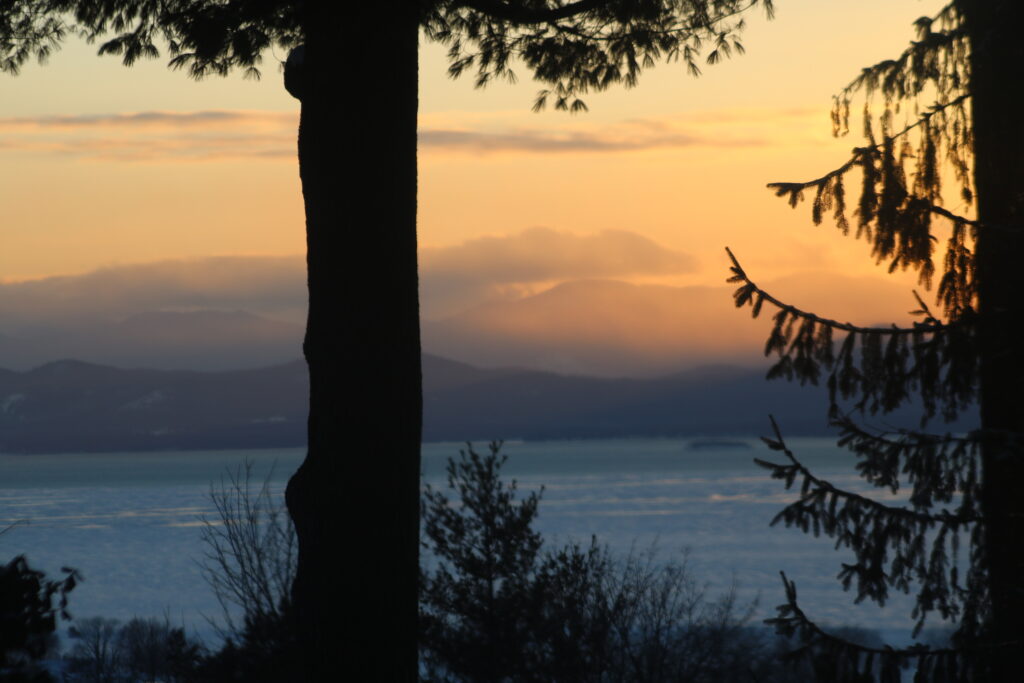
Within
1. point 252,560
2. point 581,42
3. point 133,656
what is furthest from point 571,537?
point 581,42

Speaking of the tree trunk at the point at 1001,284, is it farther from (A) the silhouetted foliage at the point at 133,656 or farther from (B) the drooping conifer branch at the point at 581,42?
(A) the silhouetted foliage at the point at 133,656

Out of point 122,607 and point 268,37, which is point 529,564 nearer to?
point 268,37

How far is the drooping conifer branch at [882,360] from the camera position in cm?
696

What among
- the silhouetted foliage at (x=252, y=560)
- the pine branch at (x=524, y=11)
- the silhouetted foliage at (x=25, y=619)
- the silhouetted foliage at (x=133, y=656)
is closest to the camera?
the silhouetted foliage at (x=25, y=619)

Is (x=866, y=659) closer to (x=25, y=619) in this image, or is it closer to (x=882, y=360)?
(x=882, y=360)

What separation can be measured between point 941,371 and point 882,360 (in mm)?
398

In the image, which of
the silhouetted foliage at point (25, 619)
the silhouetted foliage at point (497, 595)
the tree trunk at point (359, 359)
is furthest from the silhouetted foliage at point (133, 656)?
the tree trunk at point (359, 359)

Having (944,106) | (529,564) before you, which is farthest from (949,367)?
(529,564)

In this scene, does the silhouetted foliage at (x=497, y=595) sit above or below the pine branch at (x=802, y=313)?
below

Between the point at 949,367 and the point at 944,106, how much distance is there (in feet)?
5.74

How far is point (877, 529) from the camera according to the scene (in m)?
6.84

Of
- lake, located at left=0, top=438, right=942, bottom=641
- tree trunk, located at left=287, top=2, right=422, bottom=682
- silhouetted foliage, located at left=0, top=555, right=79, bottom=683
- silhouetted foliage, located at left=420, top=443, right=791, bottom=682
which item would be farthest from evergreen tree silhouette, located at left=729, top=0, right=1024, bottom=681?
lake, located at left=0, top=438, right=942, bottom=641

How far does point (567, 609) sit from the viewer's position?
755 inches

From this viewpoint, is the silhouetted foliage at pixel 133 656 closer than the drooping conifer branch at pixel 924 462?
No
